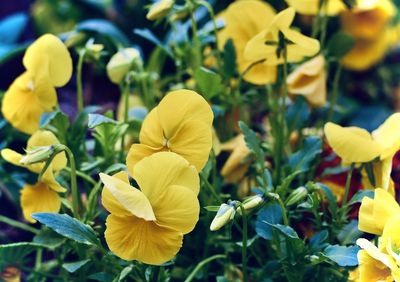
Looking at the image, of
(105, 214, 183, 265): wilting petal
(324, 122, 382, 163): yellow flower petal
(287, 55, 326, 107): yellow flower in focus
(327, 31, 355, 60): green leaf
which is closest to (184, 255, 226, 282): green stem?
(105, 214, 183, 265): wilting petal

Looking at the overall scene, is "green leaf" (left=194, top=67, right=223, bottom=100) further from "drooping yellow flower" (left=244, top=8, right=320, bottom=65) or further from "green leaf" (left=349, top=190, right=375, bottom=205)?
"green leaf" (left=349, top=190, right=375, bottom=205)

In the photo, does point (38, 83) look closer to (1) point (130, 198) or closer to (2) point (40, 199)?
(2) point (40, 199)

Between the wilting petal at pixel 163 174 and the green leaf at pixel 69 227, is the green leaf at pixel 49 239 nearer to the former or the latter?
the green leaf at pixel 69 227

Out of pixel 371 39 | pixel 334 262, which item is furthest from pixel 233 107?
pixel 371 39

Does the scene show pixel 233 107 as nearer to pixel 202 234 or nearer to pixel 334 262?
pixel 202 234

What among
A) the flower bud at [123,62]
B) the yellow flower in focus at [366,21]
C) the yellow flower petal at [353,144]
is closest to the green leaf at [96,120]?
the flower bud at [123,62]

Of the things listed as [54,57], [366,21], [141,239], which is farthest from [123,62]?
[366,21]

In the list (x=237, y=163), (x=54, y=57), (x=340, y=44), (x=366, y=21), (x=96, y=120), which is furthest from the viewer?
(x=366, y=21)

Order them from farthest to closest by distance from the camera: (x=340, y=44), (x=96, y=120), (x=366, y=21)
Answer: (x=366, y=21)
(x=340, y=44)
(x=96, y=120)
